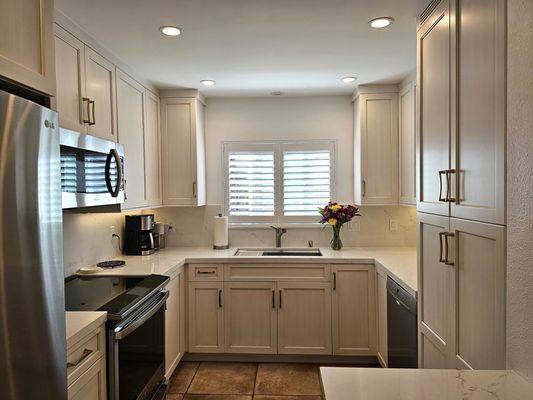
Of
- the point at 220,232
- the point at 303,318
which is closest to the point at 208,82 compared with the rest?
the point at 220,232

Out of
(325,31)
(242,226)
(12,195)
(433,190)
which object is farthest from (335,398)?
(242,226)

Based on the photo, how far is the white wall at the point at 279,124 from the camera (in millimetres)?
3771

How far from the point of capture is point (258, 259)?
3.18 m

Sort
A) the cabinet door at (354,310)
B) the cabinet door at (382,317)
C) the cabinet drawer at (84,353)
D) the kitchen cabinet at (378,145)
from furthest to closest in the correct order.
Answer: the kitchen cabinet at (378,145)
the cabinet door at (354,310)
the cabinet door at (382,317)
the cabinet drawer at (84,353)

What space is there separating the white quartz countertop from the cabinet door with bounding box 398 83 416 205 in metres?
0.49

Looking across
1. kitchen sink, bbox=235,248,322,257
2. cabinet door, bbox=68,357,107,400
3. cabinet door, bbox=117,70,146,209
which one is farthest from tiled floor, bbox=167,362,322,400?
cabinet door, bbox=117,70,146,209

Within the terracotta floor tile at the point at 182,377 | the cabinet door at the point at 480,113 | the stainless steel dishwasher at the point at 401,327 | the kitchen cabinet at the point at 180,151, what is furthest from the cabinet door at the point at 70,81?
the stainless steel dishwasher at the point at 401,327

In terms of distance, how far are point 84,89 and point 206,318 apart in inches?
79.2

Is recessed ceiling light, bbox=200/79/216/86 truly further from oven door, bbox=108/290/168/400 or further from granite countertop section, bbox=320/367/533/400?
granite countertop section, bbox=320/367/533/400

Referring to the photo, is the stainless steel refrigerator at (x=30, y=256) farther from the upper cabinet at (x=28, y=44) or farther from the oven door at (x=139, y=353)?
the oven door at (x=139, y=353)

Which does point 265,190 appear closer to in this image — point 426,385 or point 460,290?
point 460,290

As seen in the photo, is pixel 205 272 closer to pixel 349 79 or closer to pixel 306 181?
pixel 306 181

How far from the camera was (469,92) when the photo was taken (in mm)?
1402

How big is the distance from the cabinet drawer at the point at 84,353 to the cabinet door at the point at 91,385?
1.0 inches
